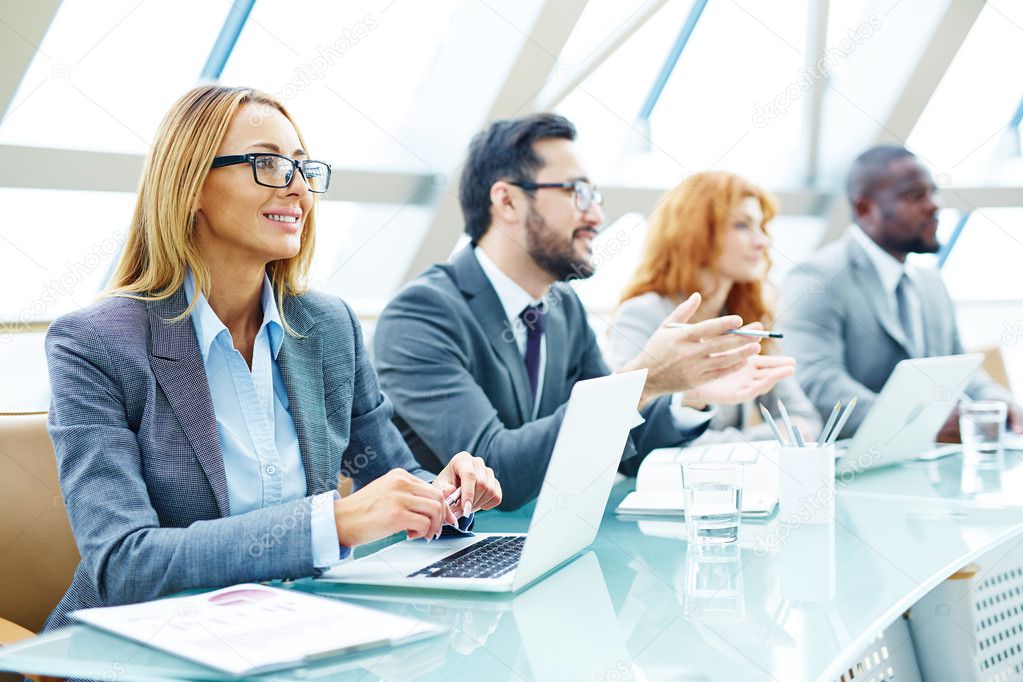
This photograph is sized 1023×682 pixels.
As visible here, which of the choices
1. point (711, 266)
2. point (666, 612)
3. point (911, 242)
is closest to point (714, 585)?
point (666, 612)

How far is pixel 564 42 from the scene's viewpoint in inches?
188

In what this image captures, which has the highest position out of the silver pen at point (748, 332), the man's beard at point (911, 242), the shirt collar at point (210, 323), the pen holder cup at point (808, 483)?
the man's beard at point (911, 242)

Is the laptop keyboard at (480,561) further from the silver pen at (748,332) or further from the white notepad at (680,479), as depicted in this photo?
the silver pen at (748,332)

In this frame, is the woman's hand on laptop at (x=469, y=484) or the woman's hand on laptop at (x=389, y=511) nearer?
the woman's hand on laptop at (x=389, y=511)

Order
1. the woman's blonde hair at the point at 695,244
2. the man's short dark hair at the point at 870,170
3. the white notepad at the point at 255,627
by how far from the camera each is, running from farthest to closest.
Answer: the man's short dark hair at the point at 870,170
the woman's blonde hair at the point at 695,244
the white notepad at the point at 255,627

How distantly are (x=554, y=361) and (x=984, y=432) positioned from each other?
1.00 m

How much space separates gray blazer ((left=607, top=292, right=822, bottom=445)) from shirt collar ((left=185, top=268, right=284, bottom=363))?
128 centimetres

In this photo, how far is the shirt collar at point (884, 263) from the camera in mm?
3258

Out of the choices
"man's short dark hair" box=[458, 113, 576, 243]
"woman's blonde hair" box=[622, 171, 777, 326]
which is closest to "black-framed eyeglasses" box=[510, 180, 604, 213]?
"man's short dark hair" box=[458, 113, 576, 243]

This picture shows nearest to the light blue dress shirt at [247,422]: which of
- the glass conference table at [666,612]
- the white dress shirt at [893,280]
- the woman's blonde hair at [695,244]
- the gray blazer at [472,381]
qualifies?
the glass conference table at [666,612]

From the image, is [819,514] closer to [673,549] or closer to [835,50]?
[673,549]

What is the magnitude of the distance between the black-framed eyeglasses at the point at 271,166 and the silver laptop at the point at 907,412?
1.13 m

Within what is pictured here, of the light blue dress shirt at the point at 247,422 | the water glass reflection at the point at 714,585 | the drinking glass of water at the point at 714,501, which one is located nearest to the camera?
the water glass reflection at the point at 714,585

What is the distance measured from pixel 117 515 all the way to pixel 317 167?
66cm
